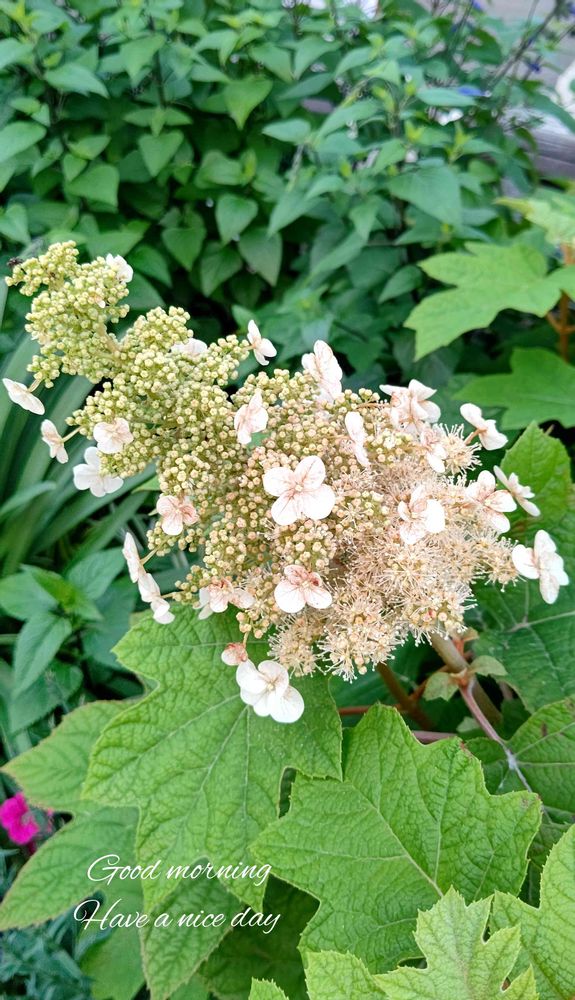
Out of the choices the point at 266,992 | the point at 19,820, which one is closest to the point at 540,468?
the point at 266,992

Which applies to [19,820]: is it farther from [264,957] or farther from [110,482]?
[110,482]

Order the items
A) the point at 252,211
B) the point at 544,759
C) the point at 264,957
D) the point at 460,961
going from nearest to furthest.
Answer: the point at 460,961 → the point at 544,759 → the point at 264,957 → the point at 252,211

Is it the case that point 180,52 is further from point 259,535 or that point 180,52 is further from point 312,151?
point 259,535

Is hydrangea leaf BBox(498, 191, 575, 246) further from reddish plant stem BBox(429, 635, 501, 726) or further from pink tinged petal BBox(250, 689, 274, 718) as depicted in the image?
pink tinged petal BBox(250, 689, 274, 718)

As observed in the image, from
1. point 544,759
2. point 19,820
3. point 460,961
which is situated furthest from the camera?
point 19,820

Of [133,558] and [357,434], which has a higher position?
[357,434]

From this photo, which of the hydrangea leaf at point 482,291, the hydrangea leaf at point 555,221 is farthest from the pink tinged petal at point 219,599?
the hydrangea leaf at point 555,221

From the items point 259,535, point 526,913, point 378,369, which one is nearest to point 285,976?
point 526,913

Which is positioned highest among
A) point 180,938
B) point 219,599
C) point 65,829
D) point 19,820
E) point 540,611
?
point 219,599
